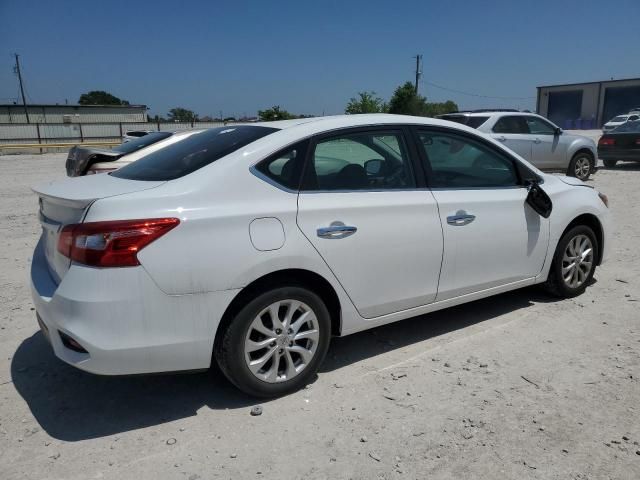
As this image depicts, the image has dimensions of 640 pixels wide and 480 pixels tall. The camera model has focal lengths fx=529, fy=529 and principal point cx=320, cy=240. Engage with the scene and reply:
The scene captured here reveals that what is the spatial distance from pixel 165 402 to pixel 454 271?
2.14 m

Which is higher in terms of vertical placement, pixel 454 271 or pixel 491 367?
pixel 454 271

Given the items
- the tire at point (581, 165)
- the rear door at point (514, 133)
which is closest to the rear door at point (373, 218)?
the rear door at point (514, 133)

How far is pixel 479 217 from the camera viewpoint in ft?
12.7

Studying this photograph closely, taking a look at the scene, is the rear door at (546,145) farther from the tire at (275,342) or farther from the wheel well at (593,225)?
the tire at (275,342)

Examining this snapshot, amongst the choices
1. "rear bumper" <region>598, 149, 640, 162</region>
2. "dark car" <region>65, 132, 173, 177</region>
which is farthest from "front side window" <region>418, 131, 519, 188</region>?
"rear bumper" <region>598, 149, 640, 162</region>

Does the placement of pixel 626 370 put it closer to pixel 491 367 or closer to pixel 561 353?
pixel 561 353

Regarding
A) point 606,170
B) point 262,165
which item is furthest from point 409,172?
point 606,170

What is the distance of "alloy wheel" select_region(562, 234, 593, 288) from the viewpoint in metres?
4.64

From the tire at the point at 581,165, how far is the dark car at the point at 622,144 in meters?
2.78

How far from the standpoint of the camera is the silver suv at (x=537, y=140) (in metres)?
11.6

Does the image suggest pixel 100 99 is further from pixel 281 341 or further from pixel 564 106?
pixel 281 341

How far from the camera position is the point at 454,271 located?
12.5 feet

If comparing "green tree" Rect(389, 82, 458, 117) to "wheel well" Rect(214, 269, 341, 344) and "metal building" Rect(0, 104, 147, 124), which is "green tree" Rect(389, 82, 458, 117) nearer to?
"metal building" Rect(0, 104, 147, 124)

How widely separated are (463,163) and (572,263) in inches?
61.0
